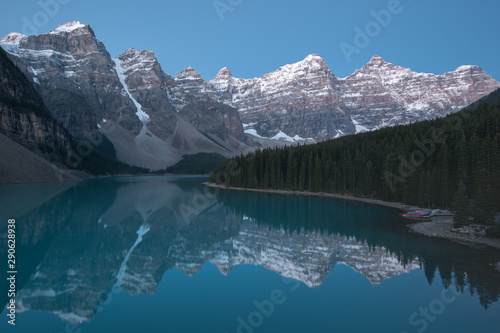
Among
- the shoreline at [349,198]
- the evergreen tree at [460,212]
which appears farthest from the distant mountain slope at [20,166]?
the evergreen tree at [460,212]


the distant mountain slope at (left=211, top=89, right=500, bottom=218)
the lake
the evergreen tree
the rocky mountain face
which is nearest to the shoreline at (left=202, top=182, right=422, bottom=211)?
the distant mountain slope at (left=211, top=89, right=500, bottom=218)

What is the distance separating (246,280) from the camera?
17.9 meters

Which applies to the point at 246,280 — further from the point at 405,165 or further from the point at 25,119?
the point at 25,119

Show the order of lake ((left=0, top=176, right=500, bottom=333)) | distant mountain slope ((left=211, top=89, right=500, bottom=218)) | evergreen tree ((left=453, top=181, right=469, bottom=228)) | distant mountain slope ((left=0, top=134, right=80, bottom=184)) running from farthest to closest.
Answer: distant mountain slope ((left=0, top=134, right=80, bottom=184)) < distant mountain slope ((left=211, top=89, right=500, bottom=218)) < evergreen tree ((left=453, top=181, right=469, bottom=228)) < lake ((left=0, top=176, right=500, bottom=333))

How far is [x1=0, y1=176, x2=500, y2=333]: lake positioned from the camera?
12711 millimetres

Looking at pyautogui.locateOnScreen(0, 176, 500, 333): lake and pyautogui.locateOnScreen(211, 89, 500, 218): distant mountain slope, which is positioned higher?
pyautogui.locateOnScreen(211, 89, 500, 218): distant mountain slope

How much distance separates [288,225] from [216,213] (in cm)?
1232

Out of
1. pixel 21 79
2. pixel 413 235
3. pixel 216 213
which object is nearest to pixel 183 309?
pixel 413 235

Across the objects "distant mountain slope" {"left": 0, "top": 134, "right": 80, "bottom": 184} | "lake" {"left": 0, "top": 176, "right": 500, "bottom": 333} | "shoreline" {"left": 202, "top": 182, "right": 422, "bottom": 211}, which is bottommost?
→ "lake" {"left": 0, "top": 176, "right": 500, "bottom": 333}

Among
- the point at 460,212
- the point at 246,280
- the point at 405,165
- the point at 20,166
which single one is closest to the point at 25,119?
the point at 20,166

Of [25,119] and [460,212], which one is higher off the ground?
[25,119]

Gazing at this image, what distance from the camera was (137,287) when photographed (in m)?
16.5

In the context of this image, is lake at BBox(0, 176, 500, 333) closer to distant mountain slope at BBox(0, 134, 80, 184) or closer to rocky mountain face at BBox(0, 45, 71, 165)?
distant mountain slope at BBox(0, 134, 80, 184)

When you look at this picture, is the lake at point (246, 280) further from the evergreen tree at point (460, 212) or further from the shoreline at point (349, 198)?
the shoreline at point (349, 198)
